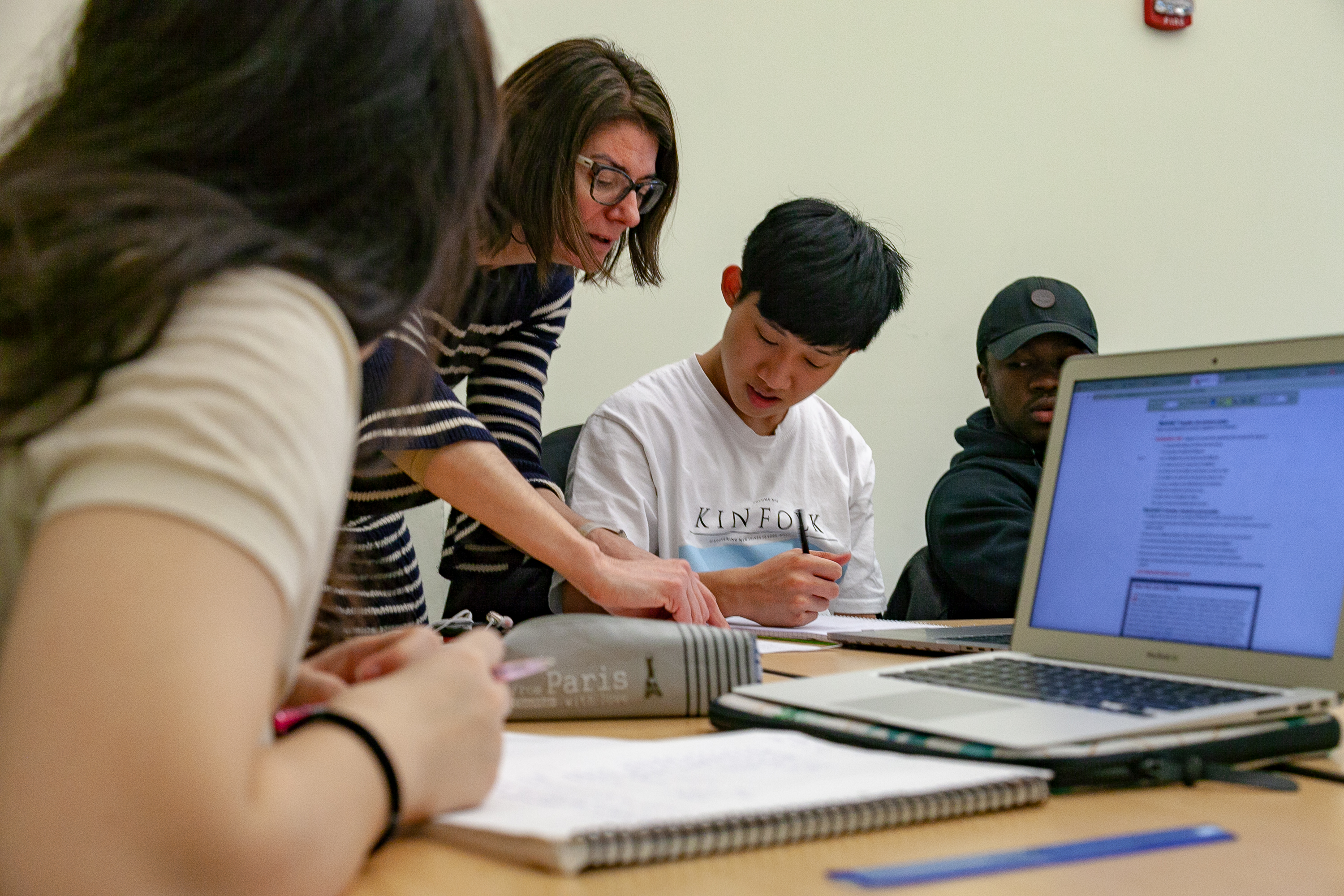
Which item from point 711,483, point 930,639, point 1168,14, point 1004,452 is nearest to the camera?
point 930,639

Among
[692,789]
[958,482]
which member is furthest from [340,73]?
[958,482]

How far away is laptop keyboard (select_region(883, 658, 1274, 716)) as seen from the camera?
0.69 m

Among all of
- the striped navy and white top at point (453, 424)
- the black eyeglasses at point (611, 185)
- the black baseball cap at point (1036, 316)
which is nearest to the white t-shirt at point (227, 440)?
the striped navy and white top at point (453, 424)

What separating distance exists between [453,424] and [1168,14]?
260 centimetres

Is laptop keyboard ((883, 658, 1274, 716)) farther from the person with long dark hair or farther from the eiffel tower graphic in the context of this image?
the person with long dark hair

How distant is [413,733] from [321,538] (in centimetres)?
9

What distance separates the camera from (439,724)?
496 millimetres

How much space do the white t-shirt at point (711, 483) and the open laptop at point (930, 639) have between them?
422mm

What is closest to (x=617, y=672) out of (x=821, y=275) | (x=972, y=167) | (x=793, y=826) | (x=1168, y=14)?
(x=793, y=826)

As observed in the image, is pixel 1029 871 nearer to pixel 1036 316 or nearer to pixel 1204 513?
pixel 1204 513

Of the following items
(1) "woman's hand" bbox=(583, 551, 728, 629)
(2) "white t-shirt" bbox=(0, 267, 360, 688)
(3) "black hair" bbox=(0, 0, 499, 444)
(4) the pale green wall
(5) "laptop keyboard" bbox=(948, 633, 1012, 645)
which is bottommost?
(1) "woman's hand" bbox=(583, 551, 728, 629)

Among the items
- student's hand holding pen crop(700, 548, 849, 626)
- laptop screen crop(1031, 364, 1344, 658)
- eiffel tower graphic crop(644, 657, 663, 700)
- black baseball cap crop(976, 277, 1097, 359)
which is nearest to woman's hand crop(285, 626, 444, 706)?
eiffel tower graphic crop(644, 657, 663, 700)

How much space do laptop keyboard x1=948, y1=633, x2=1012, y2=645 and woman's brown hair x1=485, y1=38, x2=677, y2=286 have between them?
753 millimetres

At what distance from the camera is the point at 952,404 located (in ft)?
9.04
